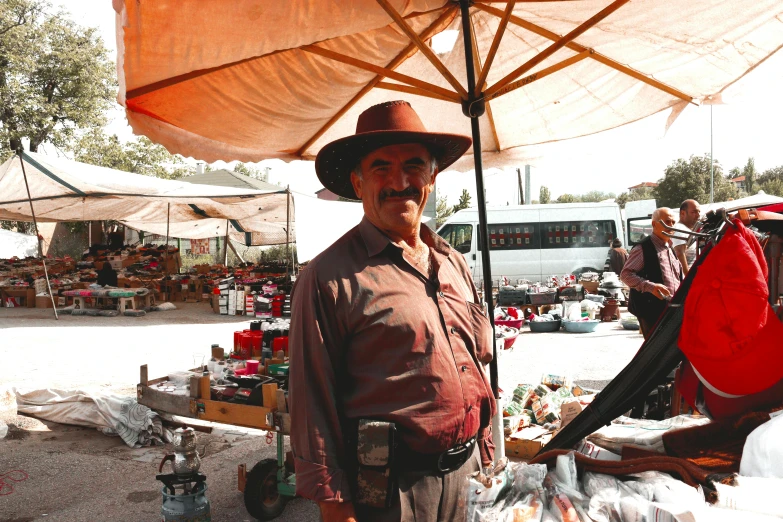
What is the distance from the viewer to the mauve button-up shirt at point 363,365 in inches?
72.2

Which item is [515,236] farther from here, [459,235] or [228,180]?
[228,180]

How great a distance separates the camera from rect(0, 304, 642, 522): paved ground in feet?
14.3

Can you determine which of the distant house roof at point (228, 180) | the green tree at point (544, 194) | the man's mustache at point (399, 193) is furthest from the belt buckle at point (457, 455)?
the green tree at point (544, 194)

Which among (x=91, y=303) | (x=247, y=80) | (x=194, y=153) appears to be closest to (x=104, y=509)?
(x=194, y=153)

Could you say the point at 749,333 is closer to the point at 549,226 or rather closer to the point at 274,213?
the point at 549,226

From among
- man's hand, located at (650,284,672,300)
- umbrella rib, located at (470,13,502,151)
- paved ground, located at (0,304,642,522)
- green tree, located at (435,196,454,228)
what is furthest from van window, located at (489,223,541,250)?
green tree, located at (435,196,454,228)

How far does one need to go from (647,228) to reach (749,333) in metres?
20.2

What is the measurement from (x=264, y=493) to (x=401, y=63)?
323 centimetres

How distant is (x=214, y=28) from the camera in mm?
2748

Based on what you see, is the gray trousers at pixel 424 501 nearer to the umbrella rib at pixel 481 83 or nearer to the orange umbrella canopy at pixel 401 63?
the orange umbrella canopy at pixel 401 63

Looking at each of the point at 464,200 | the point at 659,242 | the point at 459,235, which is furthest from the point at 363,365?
the point at 464,200

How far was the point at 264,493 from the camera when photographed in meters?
4.07

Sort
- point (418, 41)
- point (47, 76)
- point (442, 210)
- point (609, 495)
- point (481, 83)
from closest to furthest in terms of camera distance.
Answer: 1. point (609, 495)
2. point (418, 41)
3. point (481, 83)
4. point (47, 76)
5. point (442, 210)

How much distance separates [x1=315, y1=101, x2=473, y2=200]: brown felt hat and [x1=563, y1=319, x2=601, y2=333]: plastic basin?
9.93 metres
